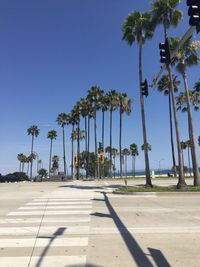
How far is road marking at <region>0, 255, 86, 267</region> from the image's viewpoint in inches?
275

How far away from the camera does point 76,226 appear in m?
11.1

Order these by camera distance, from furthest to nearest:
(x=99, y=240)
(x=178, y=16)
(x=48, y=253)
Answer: (x=178, y=16), (x=99, y=240), (x=48, y=253)

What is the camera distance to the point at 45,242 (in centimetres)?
891

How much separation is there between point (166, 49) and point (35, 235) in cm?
796

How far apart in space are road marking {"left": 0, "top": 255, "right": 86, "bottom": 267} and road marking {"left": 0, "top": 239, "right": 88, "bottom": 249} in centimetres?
113

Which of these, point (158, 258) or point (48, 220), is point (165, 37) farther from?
point (158, 258)

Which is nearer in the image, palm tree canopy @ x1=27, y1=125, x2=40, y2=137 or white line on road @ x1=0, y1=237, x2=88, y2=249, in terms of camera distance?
A: white line on road @ x1=0, y1=237, x2=88, y2=249

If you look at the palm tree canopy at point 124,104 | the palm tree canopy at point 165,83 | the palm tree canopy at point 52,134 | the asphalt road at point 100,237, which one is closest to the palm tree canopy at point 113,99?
the palm tree canopy at point 124,104

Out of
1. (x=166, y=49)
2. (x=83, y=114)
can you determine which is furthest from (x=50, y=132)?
(x=166, y=49)

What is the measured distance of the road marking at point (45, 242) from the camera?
864cm

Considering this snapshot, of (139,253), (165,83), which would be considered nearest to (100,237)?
(139,253)

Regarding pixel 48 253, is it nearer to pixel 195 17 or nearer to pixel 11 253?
pixel 11 253

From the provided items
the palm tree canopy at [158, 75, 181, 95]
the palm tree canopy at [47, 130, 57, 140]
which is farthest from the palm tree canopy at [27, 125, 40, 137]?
the palm tree canopy at [158, 75, 181, 95]

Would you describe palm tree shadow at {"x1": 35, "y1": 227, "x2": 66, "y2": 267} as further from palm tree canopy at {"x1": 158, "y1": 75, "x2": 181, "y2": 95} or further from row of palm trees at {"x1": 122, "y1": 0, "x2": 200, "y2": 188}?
palm tree canopy at {"x1": 158, "y1": 75, "x2": 181, "y2": 95}
